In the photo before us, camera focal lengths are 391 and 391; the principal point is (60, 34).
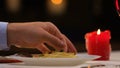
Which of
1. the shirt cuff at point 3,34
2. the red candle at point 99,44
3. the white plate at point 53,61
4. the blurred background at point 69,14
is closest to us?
the white plate at point 53,61

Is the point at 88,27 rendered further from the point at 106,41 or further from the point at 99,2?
the point at 106,41

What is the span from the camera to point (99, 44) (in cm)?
130

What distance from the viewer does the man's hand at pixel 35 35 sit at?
1.03 m

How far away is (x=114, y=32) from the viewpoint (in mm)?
3932

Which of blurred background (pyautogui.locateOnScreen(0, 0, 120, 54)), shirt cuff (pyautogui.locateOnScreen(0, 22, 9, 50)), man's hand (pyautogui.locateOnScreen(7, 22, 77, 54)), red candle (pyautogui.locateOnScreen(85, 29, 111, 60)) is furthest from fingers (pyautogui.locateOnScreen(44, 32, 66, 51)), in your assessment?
blurred background (pyautogui.locateOnScreen(0, 0, 120, 54))

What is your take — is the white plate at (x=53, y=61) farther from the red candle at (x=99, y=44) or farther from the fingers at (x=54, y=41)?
the red candle at (x=99, y=44)

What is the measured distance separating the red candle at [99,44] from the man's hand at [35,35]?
0.23 m

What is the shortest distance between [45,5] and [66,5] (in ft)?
0.73

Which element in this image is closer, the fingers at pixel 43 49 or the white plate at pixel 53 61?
the white plate at pixel 53 61

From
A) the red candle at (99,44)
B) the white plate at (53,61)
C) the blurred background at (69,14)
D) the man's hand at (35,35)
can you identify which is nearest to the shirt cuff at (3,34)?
the man's hand at (35,35)

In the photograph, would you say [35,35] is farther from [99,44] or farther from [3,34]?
[99,44]

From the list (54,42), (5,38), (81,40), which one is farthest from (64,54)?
(81,40)

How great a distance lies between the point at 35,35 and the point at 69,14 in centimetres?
305

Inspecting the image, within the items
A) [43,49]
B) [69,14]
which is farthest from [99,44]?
[69,14]
